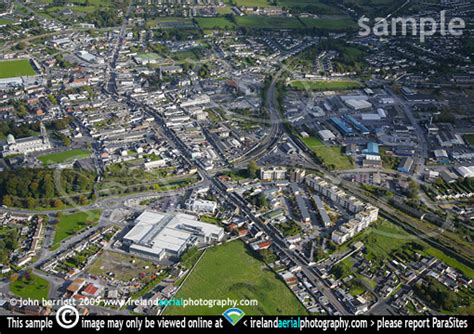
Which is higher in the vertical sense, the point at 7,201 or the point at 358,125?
the point at 7,201

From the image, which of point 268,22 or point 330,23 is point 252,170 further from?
point 330,23

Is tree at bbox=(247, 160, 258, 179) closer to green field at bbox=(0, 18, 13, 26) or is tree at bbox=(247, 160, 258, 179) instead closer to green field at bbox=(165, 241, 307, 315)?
green field at bbox=(165, 241, 307, 315)

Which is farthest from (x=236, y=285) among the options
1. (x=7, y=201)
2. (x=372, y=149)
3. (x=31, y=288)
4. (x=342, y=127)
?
(x=342, y=127)

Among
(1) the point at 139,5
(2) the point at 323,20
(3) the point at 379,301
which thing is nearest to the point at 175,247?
(3) the point at 379,301

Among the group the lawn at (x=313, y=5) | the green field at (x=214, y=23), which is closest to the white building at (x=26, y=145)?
the green field at (x=214, y=23)

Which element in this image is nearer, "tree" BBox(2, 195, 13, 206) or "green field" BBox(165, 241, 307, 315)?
"green field" BBox(165, 241, 307, 315)

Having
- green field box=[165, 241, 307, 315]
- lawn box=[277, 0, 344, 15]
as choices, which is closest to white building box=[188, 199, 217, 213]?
green field box=[165, 241, 307, 315]
